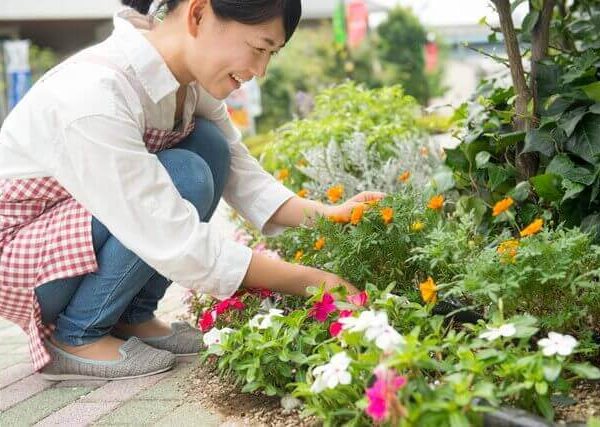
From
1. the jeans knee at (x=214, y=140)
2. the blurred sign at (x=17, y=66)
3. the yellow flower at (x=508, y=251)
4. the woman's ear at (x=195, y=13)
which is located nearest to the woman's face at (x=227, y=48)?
the woman's ear at (x=195, y=13)

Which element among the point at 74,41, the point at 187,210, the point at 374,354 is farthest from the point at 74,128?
the point at 74,41

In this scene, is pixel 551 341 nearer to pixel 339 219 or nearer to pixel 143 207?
A: pixel 339 219

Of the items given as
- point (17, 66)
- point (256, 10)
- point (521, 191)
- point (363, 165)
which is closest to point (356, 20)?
point (17, 66)

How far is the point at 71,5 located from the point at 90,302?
64.4ft

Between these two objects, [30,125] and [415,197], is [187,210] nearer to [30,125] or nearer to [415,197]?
[30,125]

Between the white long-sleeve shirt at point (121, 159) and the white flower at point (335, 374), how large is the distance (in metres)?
0.53

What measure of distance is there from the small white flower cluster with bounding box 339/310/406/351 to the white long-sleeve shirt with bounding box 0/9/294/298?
0.54 meters

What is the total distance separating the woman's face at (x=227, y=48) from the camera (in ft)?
7.18

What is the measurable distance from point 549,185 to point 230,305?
1006 millimetres

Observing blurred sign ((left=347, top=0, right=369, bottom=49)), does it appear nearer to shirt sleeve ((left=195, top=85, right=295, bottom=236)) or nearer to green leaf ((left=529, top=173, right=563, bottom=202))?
shirt sleeve ((left=195, top=85, right=295, bottom=236))

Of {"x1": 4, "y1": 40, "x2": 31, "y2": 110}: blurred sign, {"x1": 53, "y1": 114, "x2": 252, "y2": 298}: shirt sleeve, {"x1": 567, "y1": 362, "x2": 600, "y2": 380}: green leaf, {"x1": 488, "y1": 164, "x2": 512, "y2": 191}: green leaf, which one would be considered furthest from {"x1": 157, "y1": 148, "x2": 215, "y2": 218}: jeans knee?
{"x1": 4, "y1": 40, "x2": 31, "y2": 110}: blurred sign

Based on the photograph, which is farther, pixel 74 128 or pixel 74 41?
pixel 74 41

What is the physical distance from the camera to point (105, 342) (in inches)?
99.1

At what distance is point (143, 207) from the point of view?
212 cm
